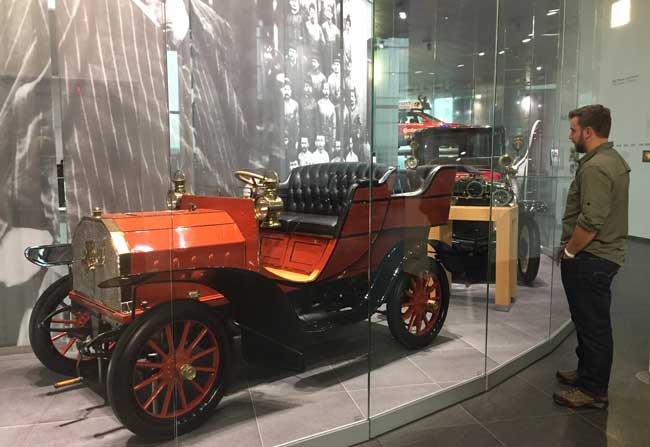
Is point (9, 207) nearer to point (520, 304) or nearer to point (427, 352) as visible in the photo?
point (427, 352)

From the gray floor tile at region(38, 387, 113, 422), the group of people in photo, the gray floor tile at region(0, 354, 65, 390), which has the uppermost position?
the group of people in photo

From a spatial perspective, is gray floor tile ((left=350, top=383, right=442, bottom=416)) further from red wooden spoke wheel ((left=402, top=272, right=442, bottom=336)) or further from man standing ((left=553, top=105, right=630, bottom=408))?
man standing ((left=553, top=105, right=630, bottom=408))

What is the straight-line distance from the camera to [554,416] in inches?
103

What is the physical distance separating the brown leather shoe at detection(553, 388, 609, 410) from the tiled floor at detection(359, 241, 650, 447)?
38mm

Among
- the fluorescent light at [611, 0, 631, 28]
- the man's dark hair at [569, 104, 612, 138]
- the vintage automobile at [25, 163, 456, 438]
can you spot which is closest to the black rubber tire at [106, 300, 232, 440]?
the vintage automobile at [25, 163, 456, 438]

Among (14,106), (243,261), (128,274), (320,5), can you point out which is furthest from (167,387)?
(320,5)

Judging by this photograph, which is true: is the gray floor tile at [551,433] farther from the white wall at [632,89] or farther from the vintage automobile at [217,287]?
the white wall at [632,89]

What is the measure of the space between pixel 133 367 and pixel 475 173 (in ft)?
7.57

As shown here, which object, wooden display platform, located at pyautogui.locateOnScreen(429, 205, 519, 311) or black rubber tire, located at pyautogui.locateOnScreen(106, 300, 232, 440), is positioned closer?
black rubber tire, located at pyautogui.locateOnScreen(106, 300, 232, 440)

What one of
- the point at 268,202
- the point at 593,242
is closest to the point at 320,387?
the point at 268,202

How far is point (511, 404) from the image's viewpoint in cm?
277

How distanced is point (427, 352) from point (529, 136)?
1805mm

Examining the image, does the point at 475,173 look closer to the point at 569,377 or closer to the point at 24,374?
the point at 569,377

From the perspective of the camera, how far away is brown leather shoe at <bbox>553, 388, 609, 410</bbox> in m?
2.70
